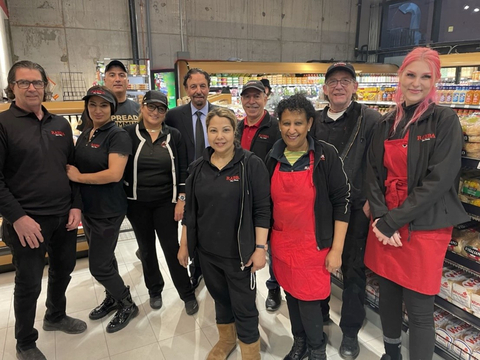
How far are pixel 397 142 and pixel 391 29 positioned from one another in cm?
1359

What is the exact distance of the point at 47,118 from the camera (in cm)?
215

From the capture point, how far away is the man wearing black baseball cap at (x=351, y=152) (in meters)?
2.11

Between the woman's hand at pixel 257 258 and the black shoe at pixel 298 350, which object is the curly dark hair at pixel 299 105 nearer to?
the woman's hand at pixel 257 258

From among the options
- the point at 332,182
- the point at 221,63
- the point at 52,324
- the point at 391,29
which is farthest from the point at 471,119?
the point at 391,29

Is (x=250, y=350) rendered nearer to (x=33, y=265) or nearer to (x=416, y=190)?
(x=416, y=190)

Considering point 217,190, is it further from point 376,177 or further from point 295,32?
point 295,32

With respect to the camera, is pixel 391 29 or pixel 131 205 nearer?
pixel 131 205

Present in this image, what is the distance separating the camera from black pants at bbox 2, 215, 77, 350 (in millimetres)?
2129

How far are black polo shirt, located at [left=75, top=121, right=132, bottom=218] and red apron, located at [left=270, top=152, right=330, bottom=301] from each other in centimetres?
109

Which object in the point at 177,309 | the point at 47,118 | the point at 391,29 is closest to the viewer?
the point at 47,118

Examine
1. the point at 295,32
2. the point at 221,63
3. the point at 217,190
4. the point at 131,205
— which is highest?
the point at 295,32

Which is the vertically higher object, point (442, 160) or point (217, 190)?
point (442, 160)

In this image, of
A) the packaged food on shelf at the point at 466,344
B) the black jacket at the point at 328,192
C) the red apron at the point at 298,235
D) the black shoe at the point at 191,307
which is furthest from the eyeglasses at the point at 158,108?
the packaged food on shelf at the point at 466,344

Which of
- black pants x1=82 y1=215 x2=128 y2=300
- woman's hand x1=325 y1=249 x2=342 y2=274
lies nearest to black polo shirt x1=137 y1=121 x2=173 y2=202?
black pants x1=82 y1=215 x2=128 y2=300
